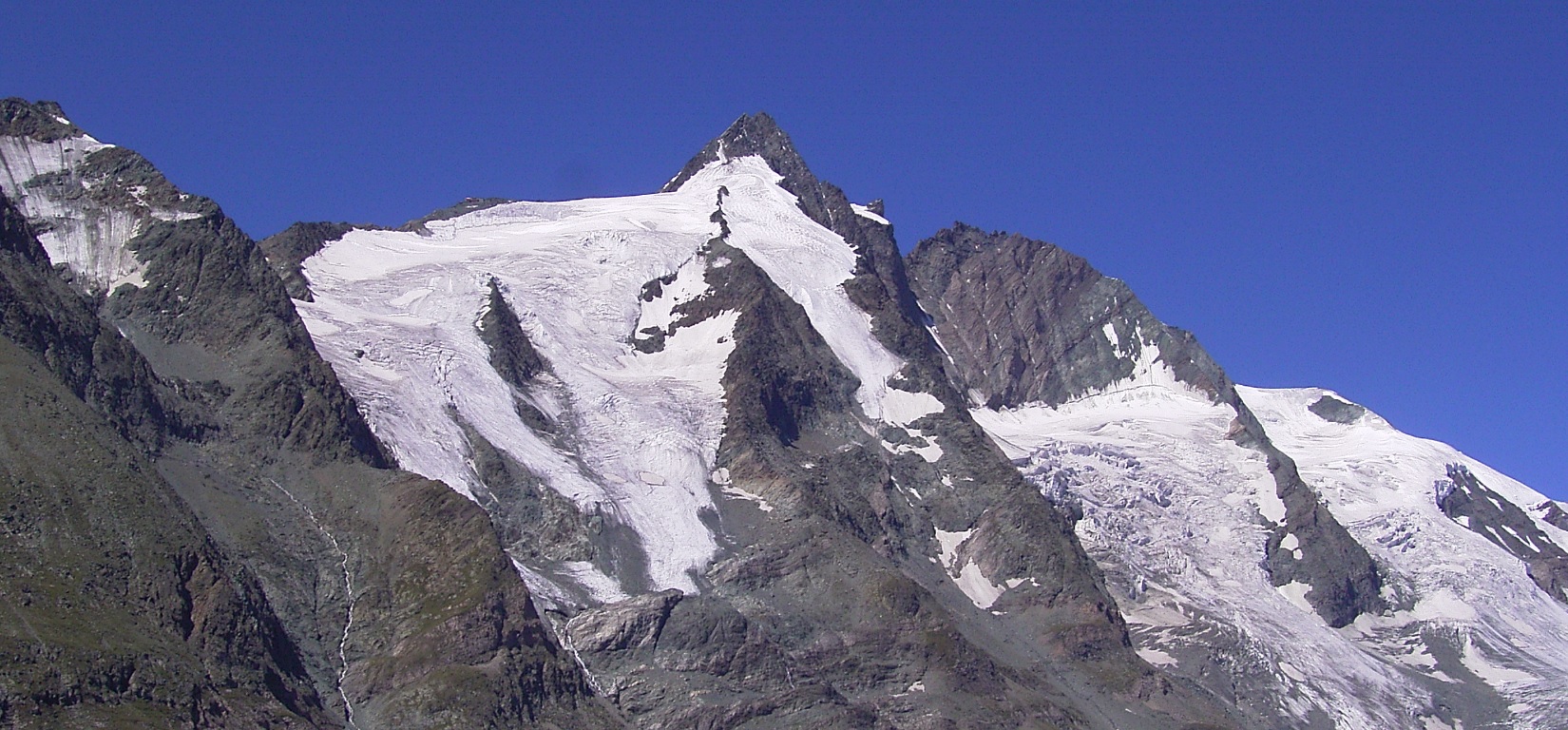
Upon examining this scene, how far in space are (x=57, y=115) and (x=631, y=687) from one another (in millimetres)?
86877

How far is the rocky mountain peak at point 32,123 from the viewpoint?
616 feet

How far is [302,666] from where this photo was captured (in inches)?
5162

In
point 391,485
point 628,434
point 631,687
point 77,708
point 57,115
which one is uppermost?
point 57,115

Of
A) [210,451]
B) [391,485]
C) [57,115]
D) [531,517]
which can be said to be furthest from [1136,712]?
[57,115]

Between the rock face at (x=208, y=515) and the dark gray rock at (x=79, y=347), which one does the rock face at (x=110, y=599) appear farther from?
the dark gray rock at (x=79, y=347)

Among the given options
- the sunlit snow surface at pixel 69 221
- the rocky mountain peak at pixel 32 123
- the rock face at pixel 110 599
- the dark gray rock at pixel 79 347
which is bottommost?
the rock face at pixel 110 599

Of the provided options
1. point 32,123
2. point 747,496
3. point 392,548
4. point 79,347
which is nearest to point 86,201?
point 32,123

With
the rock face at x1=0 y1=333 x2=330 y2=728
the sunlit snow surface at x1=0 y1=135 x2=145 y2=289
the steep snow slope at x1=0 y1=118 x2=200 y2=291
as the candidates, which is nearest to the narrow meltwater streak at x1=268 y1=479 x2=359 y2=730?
the rock face at x1=0 y1=333 x2=330 y2=728

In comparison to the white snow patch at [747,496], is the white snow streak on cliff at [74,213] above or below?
above

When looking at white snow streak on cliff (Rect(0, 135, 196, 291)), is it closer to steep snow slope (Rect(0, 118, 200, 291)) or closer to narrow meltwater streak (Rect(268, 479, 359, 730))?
steep snow slope (Rect(0, 118, 200, 291))

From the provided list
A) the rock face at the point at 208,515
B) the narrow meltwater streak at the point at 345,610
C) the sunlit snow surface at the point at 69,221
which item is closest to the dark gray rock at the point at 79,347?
the rock face at the point at 208,515

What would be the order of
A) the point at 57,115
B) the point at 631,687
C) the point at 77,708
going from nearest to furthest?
the point at 77,708
the point at 631,687
the point at 57,115

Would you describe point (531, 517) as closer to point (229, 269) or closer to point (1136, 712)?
point (229, 269)

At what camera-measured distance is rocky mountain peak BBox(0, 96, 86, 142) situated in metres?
188
